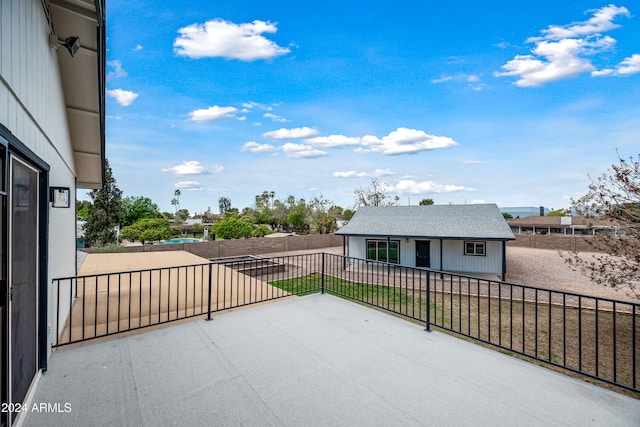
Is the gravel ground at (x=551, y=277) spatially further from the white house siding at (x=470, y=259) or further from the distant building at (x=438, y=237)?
the distant building at (x=438, y=237)

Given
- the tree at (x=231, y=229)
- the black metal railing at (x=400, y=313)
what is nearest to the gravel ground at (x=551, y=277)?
the black metal railing at (x=400, y=313)

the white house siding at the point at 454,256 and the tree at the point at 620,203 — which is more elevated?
the tree at the point at 620,203

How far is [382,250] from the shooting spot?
14227 mm

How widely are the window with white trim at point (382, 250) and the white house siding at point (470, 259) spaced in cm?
209

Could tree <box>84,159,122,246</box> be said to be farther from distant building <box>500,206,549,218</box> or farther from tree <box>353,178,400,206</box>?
distant building <box>500,206,549,218</box>

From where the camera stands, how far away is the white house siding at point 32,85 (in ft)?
5.37

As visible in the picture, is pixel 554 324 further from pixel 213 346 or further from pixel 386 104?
pixel 386 104

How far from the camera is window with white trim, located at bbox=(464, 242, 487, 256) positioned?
40.5 feet

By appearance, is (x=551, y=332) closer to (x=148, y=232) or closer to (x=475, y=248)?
(x=475, y=248)

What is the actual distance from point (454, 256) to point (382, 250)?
3.19 m

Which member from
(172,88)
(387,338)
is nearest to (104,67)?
(387,338)

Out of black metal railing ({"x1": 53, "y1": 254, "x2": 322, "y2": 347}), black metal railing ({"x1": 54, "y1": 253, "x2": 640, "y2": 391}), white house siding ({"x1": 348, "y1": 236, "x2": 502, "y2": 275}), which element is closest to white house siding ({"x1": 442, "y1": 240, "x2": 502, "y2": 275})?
white house siding ({"x1": 348, "y1": 236, "x2": 502, "y2": 275})

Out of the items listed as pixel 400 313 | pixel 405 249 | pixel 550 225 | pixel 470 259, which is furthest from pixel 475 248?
pixel 550 225

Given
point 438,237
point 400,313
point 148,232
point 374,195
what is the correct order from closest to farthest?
point 400,313 → point 438,237 → point 148,232 → point 374,195
